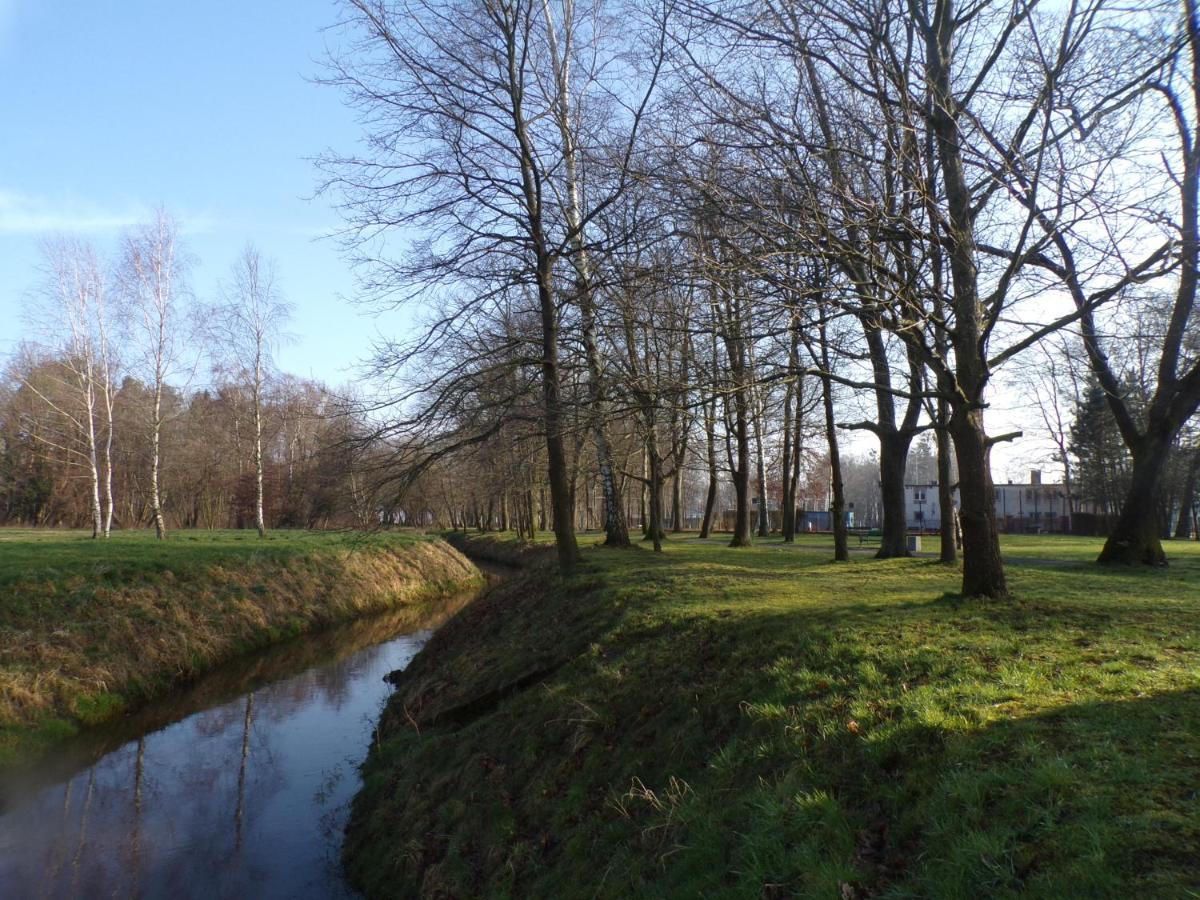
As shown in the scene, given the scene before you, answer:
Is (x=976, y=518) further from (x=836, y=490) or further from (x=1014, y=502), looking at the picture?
(x=1014, y=502)

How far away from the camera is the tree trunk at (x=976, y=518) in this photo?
8656 millimetres

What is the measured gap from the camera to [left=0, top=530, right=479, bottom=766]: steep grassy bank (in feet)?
39.4

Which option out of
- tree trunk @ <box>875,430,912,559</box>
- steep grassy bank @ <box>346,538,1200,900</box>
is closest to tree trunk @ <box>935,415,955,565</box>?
tree trunk @ <box>875,430,912,559</box>

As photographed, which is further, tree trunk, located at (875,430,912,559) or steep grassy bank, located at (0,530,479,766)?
tree trunk, located at (875,430,912,559)

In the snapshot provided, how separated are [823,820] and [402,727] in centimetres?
800

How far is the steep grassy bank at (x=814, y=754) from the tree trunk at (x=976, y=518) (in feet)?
1.14

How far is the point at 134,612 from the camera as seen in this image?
1495 centimetres

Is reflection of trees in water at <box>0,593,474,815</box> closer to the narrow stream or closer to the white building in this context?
the narrow stream

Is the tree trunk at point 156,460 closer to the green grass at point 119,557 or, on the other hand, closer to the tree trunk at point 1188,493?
the green grass at point 119,557

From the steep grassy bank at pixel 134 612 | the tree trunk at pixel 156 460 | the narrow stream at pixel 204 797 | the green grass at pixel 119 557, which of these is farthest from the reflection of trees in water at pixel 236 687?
the tree trunk at pixel 156 460

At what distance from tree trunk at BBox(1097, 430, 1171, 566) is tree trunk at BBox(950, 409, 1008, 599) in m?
7.21

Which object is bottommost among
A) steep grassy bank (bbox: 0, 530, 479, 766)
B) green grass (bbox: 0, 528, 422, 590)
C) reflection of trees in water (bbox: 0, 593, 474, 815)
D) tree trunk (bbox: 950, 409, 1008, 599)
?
reflection of trees in water (bbox: 0, 593, 474, 815)

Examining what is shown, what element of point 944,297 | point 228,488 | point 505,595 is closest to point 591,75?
point 944,297

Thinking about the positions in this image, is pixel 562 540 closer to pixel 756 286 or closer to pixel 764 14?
pixel 756 286
